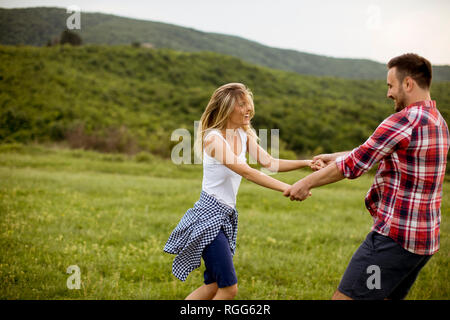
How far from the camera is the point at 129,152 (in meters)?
24.3

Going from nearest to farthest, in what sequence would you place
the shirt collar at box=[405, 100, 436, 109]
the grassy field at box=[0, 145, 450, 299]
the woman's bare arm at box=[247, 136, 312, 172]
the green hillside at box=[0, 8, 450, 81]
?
the shirt collar at box=[405, 100, 436, 109] < the woman's bare arm at box=[247, 136, 312, 172] < the grassy field at box=[0, 145, 450, 299] < the green hillside at box=[0, 8, 450, 81]

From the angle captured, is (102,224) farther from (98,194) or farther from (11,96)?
(11,96)

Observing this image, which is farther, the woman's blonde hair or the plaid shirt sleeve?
the woman's blonde hair

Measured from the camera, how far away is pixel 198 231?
330 centimetres

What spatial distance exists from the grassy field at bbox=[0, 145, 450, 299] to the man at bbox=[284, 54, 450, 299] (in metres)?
2.28

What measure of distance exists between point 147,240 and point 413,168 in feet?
17.4

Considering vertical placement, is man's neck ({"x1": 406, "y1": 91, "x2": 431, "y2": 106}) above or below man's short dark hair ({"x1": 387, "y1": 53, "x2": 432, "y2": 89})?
below

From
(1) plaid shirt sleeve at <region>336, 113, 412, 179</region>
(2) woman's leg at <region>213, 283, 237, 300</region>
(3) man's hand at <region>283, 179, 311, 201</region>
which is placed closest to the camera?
(1) plaid shirt sleeve at <region>336, 113, 412, 179</region>

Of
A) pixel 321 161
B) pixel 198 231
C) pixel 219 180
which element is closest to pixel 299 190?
pixel 219 180

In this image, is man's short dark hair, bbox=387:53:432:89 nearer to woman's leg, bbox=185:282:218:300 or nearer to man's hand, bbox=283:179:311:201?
man's hand, bbox=283:179:311:201

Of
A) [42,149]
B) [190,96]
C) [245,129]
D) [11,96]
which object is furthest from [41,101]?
[245,129]

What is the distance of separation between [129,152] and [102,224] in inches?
666

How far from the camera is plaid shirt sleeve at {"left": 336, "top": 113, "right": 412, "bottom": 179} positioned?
269cm

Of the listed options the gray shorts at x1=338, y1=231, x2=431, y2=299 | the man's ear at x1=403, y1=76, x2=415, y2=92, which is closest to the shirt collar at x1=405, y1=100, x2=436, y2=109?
the man's ear at x1=403, y1=76, x2=415, y2=92
